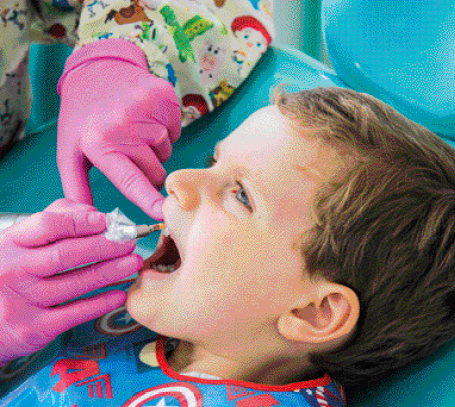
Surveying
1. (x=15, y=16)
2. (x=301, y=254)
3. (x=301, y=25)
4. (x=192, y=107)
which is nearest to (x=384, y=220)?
(x=301, y=254)

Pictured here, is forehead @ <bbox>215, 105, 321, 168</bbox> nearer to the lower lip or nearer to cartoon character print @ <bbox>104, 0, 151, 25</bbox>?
the lower lip

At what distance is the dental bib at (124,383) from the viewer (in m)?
0.65

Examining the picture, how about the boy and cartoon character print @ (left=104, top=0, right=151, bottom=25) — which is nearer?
the boy

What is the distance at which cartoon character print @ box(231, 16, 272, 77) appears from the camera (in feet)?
3.87

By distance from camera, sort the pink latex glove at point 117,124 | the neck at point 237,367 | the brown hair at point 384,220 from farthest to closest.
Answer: the pink latex glove at point 117,124 < the neck at point 237,367 < the brown hair at point 384,220

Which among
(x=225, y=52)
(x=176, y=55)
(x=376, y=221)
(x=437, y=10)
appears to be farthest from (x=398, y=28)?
(x=376, y=221)

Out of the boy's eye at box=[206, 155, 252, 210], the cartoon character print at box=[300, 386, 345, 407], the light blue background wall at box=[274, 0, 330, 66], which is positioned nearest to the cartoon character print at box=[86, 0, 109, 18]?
the boy's eye at box=[206, 155, 252, 210]

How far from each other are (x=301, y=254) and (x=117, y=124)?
17.7 inches

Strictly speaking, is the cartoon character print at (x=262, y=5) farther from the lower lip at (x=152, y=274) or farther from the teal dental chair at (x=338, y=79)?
the lower lip at (x=152, y=274)

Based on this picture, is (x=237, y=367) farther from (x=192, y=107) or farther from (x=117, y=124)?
A: (x=192, y=107)

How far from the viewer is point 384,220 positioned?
0.62m

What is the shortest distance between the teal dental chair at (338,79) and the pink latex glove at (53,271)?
462mm

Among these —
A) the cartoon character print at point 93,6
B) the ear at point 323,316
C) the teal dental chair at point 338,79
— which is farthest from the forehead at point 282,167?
the cartoon character print at point 93,6

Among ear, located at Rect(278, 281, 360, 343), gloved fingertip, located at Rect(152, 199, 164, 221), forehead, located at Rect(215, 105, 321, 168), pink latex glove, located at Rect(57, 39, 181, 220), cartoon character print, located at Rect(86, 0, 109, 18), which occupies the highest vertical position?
cartoon character print, located at Rect(86, 0, 109, 18)
